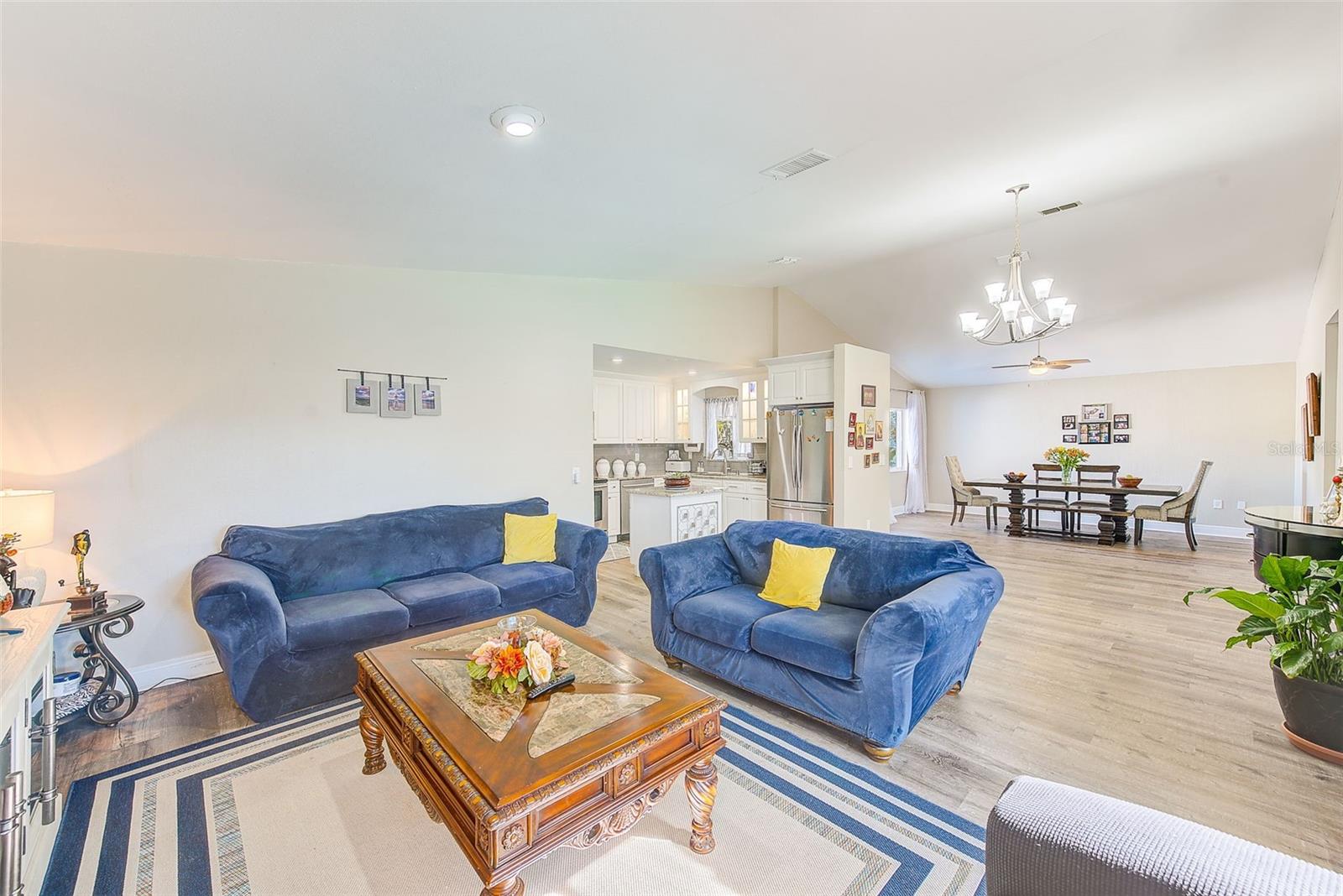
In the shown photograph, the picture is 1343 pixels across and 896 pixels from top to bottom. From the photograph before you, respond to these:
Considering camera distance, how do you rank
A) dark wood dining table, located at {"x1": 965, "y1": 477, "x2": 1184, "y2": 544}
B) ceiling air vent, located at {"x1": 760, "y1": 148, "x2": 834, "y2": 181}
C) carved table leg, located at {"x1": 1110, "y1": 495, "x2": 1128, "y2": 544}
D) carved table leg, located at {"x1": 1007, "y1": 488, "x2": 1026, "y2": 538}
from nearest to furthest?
ceiling air vent, located at {"x1": 760, "y1": 148, "x2": 834, "y2": 181} < dark wood dining table, located at {"x1": 965, "y1": 477, "x2": 1184, "y2": 544} < carved table leg, located at {"x1": 1110, "y1": 495, "x2": 1128, "y2": 544} < carved table leg, located at {"x1": 1007, "y1": 488, "x2": 1026, "y2": 538}

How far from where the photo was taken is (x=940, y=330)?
7.22 metres

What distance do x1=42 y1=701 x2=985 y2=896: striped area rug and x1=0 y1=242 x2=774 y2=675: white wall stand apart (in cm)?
142

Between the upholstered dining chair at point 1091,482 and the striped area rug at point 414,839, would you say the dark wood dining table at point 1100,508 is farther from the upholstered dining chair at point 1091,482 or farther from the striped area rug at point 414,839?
the striped area rug at point 414,839

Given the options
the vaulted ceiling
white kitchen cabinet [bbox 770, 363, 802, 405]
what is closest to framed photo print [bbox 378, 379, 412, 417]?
the vaulted ceiling

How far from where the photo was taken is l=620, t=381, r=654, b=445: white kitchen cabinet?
275 inches

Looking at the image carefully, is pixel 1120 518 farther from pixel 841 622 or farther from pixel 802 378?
pixel 841 622

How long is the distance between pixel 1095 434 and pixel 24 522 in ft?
35.8

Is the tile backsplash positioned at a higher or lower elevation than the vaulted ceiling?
lower

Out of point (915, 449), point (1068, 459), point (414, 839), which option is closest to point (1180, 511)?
point (1068, 459)

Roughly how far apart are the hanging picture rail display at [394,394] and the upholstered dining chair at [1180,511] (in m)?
8.03

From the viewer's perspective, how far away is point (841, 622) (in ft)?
8.77

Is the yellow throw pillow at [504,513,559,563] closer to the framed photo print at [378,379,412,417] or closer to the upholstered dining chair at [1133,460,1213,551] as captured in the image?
the framed photo print at [378,379,412,417]

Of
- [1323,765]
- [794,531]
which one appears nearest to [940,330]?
[794,531]

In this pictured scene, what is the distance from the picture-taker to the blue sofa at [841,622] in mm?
2264
